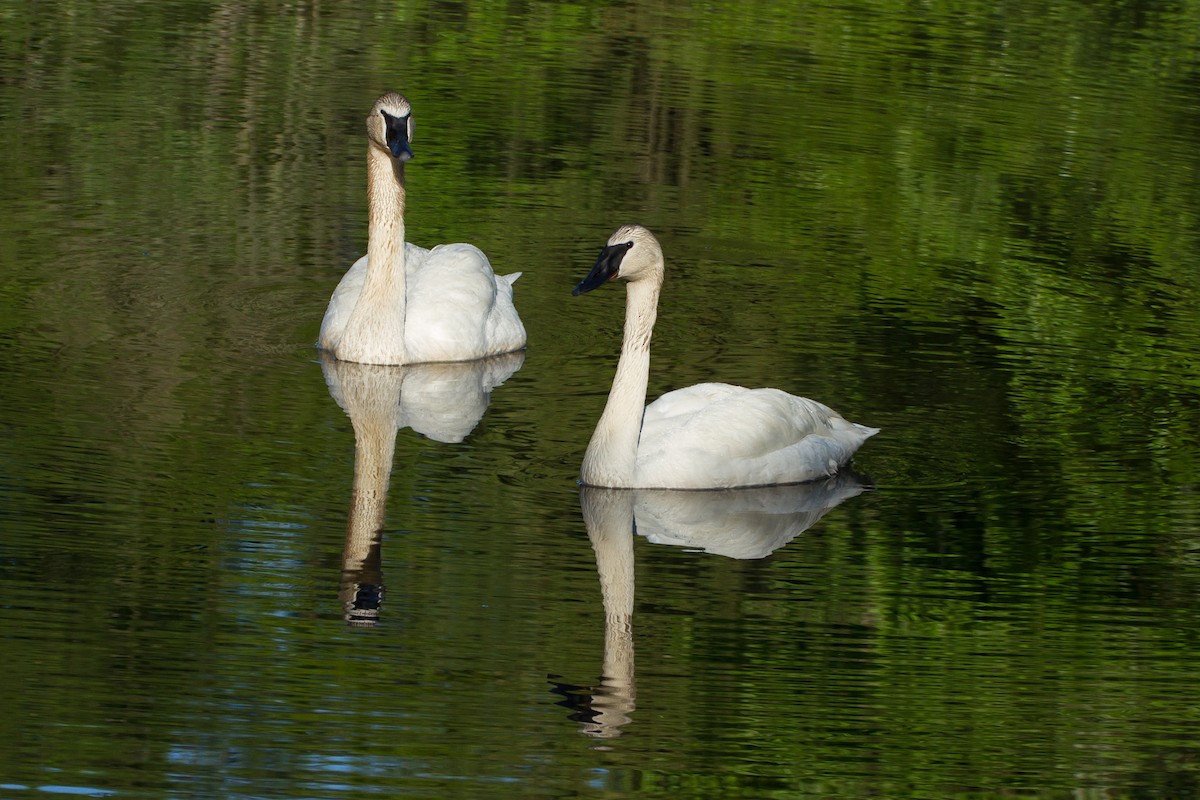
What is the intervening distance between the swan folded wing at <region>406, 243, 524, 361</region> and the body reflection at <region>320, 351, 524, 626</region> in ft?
0.37

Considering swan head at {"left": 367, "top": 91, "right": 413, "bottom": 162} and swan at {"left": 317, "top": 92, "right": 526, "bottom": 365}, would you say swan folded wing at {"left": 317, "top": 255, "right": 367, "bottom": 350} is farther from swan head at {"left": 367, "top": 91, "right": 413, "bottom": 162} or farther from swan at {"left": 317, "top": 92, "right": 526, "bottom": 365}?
swan head at {"left": 367, "top": 91, "right": 413, "bottom": 162}

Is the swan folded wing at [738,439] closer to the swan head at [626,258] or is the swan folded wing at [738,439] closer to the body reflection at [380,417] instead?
the swan head at [626,258]

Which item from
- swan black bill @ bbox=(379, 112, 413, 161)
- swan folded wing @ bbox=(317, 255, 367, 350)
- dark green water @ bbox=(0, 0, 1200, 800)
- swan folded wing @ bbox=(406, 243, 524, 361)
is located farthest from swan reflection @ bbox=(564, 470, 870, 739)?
swan black bill @ bbox=(379, 112, 413, 161)

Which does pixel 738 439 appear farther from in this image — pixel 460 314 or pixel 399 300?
pixel 399 300

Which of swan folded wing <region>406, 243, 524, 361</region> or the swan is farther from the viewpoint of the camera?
swan folded wing <region>406, 243, 524, 361</region>

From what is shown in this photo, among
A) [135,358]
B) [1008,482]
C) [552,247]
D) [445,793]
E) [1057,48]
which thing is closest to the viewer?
[445,793]

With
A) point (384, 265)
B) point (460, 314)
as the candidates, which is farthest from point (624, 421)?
point (384, 265)

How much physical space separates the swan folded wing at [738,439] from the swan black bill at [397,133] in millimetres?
3042

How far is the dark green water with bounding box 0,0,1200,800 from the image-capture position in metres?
8.85

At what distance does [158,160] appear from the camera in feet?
63.8

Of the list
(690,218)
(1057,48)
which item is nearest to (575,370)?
(690,218)

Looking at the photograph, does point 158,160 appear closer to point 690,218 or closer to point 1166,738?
point 690,218

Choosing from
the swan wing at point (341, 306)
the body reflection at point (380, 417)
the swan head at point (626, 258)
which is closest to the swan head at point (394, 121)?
the swan wing at point (341, 306)

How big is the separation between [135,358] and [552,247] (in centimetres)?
481
